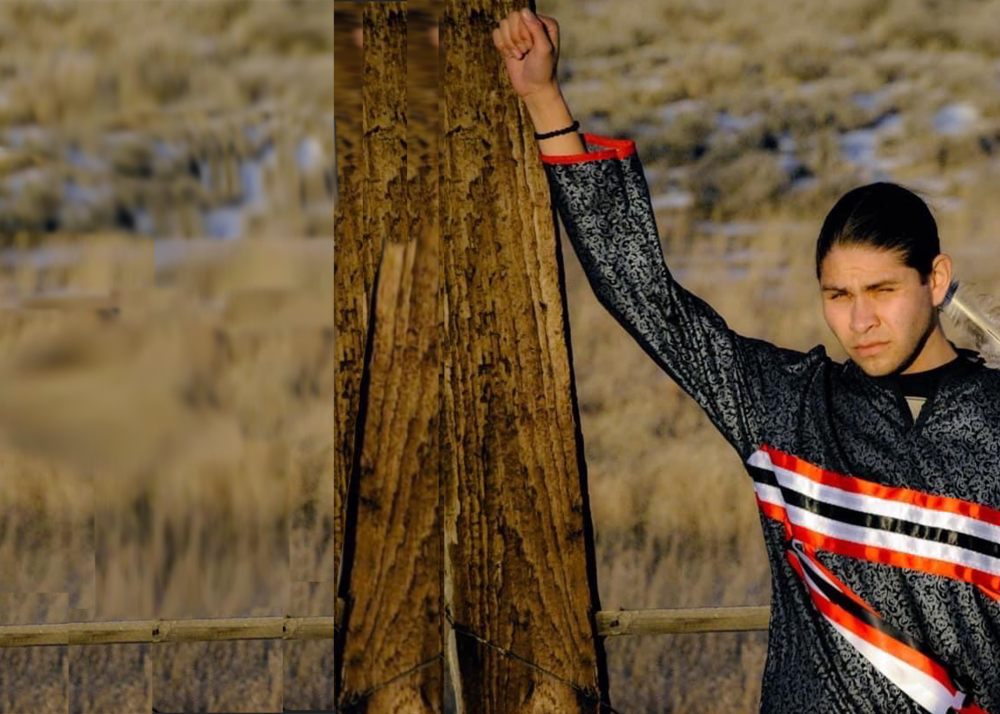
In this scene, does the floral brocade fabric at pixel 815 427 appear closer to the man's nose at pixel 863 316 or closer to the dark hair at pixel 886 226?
the man's nose at pixel 863 316

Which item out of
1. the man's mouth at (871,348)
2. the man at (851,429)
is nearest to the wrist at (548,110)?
the man at (851,429)

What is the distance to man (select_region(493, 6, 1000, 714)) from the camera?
1567 millimetres

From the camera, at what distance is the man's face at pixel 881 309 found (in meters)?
1.65

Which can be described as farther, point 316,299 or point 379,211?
point 316,299

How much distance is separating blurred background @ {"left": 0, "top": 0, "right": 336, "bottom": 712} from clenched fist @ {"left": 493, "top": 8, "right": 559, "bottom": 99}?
0.45m

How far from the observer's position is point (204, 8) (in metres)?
2.18

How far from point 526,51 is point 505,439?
666 mm

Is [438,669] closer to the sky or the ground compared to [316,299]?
closer to the ground

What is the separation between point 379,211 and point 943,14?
4.20 ft

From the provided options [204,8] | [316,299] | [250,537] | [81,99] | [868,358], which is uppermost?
[204,8]

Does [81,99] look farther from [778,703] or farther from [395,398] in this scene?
[778,703]

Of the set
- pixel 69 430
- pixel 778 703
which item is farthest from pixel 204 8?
pixel 778 703

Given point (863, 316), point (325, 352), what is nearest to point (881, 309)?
point (863, 316)

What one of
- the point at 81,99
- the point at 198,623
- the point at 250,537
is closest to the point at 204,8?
the point at 81,99
